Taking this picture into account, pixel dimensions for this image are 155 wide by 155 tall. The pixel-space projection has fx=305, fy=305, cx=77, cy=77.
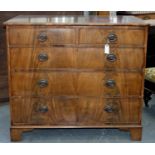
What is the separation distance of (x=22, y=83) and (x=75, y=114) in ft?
1.51

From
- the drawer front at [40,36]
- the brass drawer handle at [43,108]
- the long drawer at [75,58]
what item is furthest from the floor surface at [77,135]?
the drawer front at [40,36]

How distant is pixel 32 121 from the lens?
2.32 meters

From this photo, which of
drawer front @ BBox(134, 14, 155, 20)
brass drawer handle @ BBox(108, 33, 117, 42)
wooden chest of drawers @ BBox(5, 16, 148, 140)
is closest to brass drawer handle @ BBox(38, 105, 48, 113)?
wooden chest of drawers @ BBox(5, 16, 148, 140)

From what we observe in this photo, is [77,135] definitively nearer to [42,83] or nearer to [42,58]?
[42,83]

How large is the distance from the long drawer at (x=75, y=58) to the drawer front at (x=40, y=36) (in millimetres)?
50

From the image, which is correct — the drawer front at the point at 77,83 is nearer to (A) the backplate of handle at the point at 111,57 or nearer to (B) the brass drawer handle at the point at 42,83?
(B) the brass drawer handle at the point at 42,83

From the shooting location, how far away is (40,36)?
2.12 meters

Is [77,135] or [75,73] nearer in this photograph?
[75,73]

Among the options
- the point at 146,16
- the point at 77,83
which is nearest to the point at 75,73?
the point at 77,83

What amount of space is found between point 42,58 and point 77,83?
0.31 meters

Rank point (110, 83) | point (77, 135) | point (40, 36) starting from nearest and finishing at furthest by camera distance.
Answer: point (40, 36) < point (110, 83) < point (77, 135)

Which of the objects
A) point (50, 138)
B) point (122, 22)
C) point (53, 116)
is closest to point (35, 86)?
point (53, 116)

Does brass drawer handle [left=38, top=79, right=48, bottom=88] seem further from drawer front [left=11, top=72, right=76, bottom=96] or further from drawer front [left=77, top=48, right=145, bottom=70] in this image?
drawer front [left=77, top=48, right=145, bottom=70]
